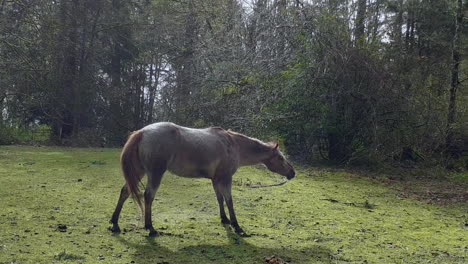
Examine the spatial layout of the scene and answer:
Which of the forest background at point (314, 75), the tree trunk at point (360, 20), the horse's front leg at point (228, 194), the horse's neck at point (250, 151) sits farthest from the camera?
the tree trunk at point (360, 20)

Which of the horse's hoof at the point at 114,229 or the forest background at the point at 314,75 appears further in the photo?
the forest background at the point at 314,75

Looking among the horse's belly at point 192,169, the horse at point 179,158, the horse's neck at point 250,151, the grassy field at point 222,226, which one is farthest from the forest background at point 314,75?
the horse's belly at point 192,169

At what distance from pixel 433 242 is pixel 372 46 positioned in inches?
320

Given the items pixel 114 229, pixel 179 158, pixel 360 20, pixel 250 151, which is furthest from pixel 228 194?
pixel 360 20

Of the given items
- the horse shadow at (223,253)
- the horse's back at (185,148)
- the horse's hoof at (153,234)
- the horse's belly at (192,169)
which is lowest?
the horse shadow at (223,253)

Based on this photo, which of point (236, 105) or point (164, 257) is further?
point (236, 105)

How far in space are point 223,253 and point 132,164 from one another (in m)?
1.56

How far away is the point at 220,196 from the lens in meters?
6.52

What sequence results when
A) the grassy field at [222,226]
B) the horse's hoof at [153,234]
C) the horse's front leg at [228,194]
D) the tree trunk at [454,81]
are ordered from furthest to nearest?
the tree trunk at [454,81] → the horse's front leg at [228,194] → the horse's hoof at [153,234] → the grassy field at [222,226]

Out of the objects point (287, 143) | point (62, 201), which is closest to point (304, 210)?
point (62, 201)

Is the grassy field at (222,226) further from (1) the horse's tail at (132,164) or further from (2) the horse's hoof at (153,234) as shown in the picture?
(1) the horse's tail at (132,164)

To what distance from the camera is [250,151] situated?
716 centimetres

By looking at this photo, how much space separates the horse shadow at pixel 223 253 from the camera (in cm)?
477

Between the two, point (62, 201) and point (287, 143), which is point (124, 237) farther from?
point (287, 143)
